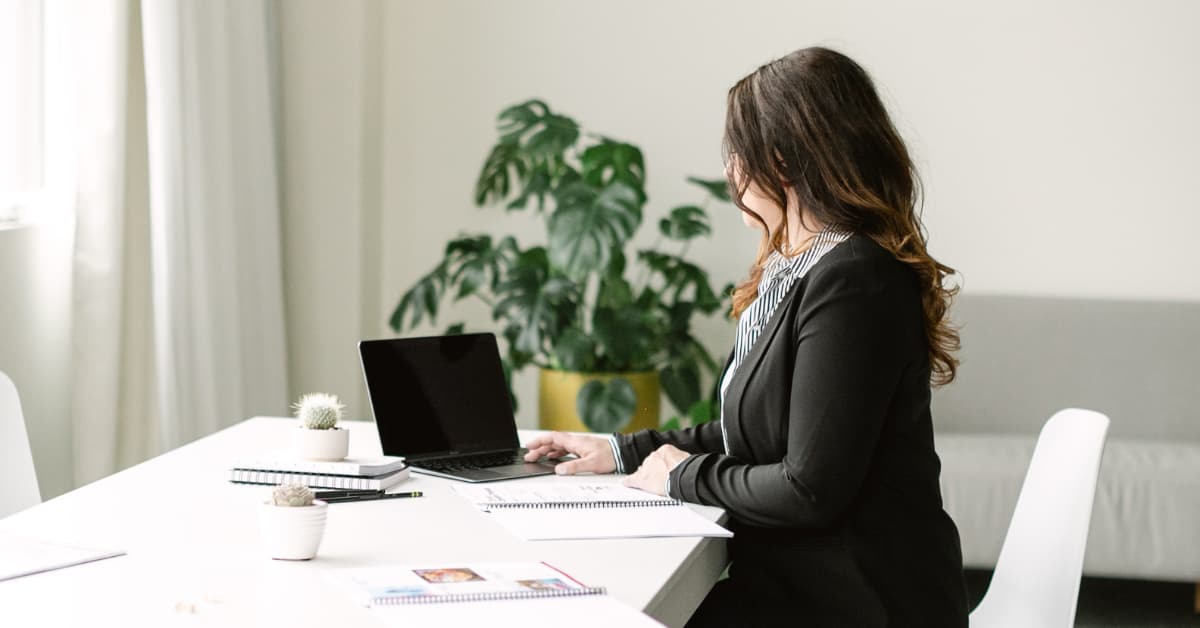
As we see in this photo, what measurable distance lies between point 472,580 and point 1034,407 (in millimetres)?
2997

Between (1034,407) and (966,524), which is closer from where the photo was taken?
(966,524)

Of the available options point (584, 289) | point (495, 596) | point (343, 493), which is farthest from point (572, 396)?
point (495, 596)

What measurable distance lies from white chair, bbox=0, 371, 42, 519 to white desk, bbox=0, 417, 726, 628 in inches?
7.7

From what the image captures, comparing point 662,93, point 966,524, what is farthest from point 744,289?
point 662,93

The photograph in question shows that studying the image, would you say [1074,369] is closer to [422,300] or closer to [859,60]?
[859,60]

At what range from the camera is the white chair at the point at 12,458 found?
1.82m

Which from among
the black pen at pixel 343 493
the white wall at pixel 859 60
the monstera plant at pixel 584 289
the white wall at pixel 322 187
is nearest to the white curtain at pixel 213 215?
the white wall at pixel 322 187

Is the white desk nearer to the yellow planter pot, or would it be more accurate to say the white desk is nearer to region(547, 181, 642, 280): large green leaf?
region(547, 181, 642, 280): large green leaf

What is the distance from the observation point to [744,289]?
1990 millimetres

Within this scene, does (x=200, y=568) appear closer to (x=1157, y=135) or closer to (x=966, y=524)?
(x=966, y=524)

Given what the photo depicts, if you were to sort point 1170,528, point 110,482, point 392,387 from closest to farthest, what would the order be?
point 110,482 → point 392,387 → point 1170,528

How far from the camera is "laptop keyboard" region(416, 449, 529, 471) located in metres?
1.83

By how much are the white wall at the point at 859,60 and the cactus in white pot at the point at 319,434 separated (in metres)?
2.64

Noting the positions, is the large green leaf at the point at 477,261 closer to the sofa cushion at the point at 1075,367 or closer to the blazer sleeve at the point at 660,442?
the sofa cushion at the point at 1075,367
